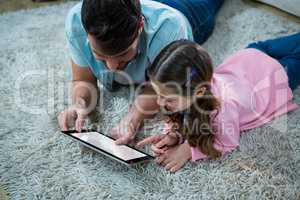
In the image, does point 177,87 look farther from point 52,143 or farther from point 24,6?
point 24,6

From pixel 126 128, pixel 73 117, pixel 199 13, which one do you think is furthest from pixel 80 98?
pixel 199 13

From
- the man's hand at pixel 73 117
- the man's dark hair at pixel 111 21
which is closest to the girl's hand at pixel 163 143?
the man's hand at pixel 73 117

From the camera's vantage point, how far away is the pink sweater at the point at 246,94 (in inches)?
39.4

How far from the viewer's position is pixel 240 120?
1.06m

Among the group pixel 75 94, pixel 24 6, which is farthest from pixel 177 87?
pixel 24 6

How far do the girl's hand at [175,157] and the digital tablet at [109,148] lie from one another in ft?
0.12

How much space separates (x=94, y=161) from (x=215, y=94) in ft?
1.14

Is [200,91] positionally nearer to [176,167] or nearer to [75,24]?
[176,167]

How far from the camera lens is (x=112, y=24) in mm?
819

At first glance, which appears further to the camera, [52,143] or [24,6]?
[24,6]

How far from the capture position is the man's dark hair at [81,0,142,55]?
0.81 m

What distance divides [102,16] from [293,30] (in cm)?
88

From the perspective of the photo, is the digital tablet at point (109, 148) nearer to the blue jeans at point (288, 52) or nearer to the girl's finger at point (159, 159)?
the girl's finger at point (159, 159)

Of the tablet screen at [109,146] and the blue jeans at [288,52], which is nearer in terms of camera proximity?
the tablet screen at [109,146]
